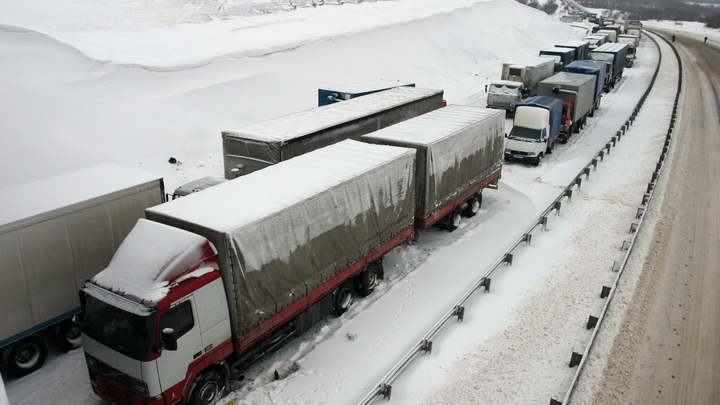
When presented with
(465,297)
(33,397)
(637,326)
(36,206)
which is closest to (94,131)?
(36,206)

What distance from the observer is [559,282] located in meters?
13.7

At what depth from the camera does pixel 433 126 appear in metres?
16.4

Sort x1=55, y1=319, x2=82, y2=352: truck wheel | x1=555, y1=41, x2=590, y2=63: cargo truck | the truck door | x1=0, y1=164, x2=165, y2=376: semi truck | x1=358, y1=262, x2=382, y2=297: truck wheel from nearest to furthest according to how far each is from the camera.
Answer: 1. the truck door
2. x1=0, y1=164, x2=165, y2=376: semi truck
3. x1=55, y1=319, x2=82, y2=352: truck wheel
4. x1=358, y1=262, x2=382, y2=297: truck wheel
5. x1=555, y1=41, x2=590, y2=63: cargo truck

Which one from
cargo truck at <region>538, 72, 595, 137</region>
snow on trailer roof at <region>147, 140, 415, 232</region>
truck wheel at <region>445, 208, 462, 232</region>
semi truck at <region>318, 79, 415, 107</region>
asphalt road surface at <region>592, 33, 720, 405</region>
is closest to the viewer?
snow on trailer roof at <region>147, 140, 415, 232</region>

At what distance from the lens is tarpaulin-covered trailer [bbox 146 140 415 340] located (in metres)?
8.98

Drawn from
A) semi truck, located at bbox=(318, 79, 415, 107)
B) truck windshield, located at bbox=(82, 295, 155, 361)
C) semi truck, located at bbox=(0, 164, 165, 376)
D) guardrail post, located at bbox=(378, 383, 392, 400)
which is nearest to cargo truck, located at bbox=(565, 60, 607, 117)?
semi truck, located at bbox=(318, 79, 415, 107)

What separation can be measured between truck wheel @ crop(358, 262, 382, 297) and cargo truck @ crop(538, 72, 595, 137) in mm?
18318

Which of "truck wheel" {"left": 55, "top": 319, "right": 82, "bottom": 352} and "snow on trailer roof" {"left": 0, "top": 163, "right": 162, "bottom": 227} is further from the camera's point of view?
"truck wheel" {"left": 55, "top": 319, "right": 82, "bottom": 352}

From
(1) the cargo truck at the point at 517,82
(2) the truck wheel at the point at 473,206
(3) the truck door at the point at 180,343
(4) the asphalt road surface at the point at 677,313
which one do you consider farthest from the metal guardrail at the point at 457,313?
(1) the cargo truck at the point at 517,82

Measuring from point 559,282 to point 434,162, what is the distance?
15.8 ft

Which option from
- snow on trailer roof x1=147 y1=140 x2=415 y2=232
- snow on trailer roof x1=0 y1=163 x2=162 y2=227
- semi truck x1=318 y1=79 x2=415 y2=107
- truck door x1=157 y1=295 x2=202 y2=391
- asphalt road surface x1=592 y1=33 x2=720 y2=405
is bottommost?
asphalt road surface x1=592 y1=33 x2=720 y2=405

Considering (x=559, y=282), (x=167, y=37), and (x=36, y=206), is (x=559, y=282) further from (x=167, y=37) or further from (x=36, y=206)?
(x=167, y=37)

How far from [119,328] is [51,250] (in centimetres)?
360

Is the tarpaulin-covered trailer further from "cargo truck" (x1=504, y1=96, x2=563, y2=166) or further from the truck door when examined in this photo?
"cargo truck" (x1=504, y1=96, x2=563, y2=166)
